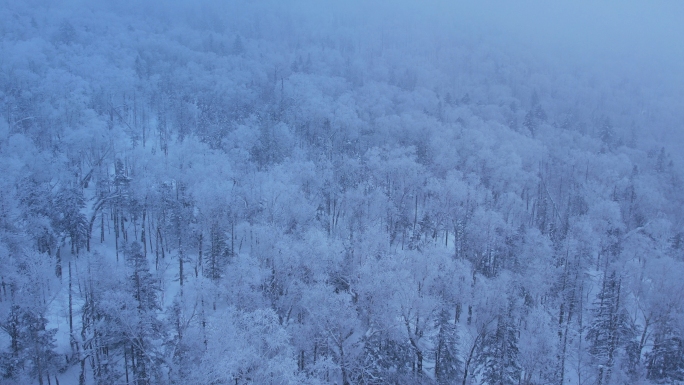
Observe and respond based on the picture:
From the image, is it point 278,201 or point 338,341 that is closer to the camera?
point 338,341

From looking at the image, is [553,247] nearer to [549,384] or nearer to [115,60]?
[549,384]

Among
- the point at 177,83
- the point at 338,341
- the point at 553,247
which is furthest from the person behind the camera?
the point at 177,83

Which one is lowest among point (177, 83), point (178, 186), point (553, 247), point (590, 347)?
point (590, 347)

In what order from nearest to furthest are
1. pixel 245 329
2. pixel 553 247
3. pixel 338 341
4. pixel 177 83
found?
pixel 245 329, pixel 338 341, pixel 553 247, pixel 177 83

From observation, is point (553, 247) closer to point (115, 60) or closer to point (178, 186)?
point (178, 186)

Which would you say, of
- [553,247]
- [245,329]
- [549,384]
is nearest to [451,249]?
[553,247]

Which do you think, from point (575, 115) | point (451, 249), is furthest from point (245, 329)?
point (575, 115)

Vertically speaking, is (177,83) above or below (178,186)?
above
